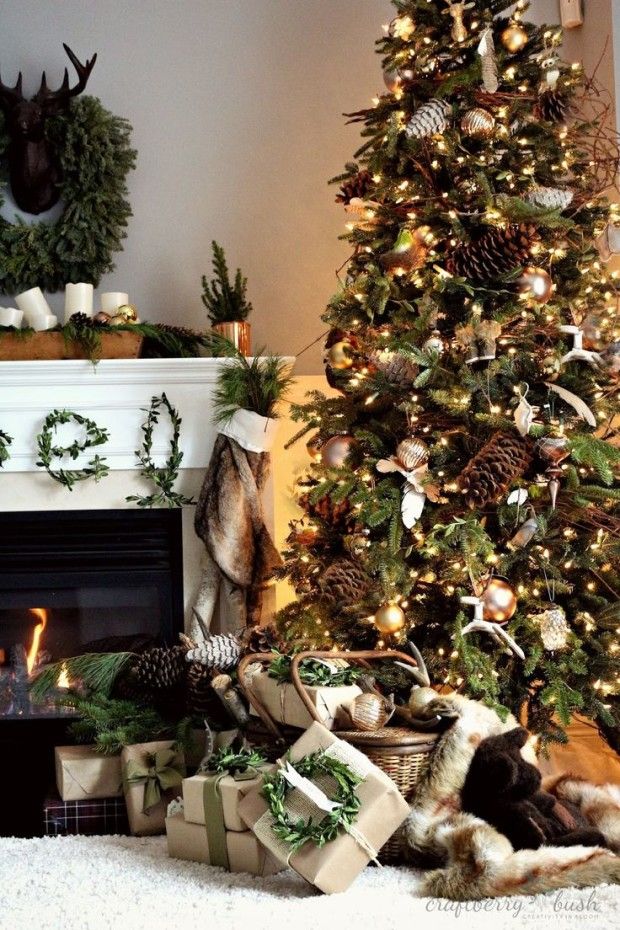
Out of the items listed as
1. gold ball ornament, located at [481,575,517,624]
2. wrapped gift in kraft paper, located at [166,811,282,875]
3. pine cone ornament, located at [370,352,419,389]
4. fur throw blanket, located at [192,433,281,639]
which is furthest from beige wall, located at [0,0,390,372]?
wrapped gift in kraft paper, located at [166,811,282,875]

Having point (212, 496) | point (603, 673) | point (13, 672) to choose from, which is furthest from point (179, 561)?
point (603, 673)

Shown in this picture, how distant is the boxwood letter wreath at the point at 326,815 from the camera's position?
1.64m

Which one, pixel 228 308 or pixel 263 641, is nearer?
pixel 263 641

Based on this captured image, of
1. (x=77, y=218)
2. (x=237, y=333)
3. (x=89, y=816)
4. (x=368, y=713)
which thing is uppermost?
(x=77, y=218)

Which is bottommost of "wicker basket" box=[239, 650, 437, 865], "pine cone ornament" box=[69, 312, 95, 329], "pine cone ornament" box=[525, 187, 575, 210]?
"wicker basket" box=[239, 650, 437, 865]

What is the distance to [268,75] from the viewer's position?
3072mm

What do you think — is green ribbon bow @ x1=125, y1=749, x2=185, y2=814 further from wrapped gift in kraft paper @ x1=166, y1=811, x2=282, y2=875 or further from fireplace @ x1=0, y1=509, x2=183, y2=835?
fireplace @ x1=0, y1=509, x2=183, y2=835

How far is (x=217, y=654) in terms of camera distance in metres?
2.37

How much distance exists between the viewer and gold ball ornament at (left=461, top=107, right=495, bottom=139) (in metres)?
2.27

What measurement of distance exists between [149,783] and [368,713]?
1.95 feet

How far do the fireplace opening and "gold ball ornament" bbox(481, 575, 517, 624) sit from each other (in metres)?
1.02

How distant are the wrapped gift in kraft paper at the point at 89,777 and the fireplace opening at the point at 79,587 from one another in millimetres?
532

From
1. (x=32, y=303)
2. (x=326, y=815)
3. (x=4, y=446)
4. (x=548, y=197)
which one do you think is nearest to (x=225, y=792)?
(x=326, y=815)

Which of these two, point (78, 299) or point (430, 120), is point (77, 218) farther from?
point (430, 120)
